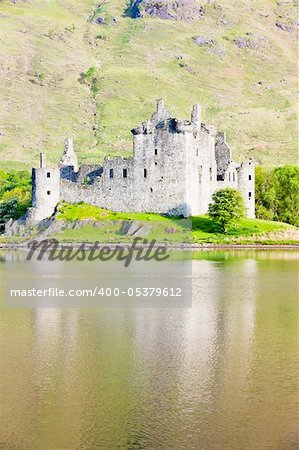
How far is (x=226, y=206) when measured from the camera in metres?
→ 88.7

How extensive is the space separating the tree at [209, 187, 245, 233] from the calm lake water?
140ft

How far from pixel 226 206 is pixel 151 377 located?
60177mm

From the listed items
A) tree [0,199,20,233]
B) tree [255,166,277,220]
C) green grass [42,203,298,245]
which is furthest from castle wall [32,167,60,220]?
tree [255,166,277,220]

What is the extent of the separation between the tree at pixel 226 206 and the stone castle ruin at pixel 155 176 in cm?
325

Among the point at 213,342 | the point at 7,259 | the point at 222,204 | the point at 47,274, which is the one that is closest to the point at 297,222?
the point at 222,204

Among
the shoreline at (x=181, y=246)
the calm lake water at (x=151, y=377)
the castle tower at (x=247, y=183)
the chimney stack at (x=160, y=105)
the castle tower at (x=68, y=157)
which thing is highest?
the chimney stack at (x=160, y=105)

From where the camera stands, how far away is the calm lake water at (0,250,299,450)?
77.7 ft

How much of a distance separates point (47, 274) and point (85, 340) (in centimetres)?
2690

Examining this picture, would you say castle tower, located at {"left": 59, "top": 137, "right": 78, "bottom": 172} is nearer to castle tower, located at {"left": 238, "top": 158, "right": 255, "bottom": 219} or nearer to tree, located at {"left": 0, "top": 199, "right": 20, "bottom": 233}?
tree, located at {"left": 0, "top": 199, "right": 20, "bottom": 233}

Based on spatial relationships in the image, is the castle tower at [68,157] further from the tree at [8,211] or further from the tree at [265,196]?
the tree at [265,196]

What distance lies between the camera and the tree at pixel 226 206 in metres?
88.8

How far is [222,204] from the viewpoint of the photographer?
89.0m

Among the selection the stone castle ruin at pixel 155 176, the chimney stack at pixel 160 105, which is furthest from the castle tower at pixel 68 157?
the chimney stack at pixel 160 105

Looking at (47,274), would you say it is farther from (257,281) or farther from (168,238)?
(168,238)
